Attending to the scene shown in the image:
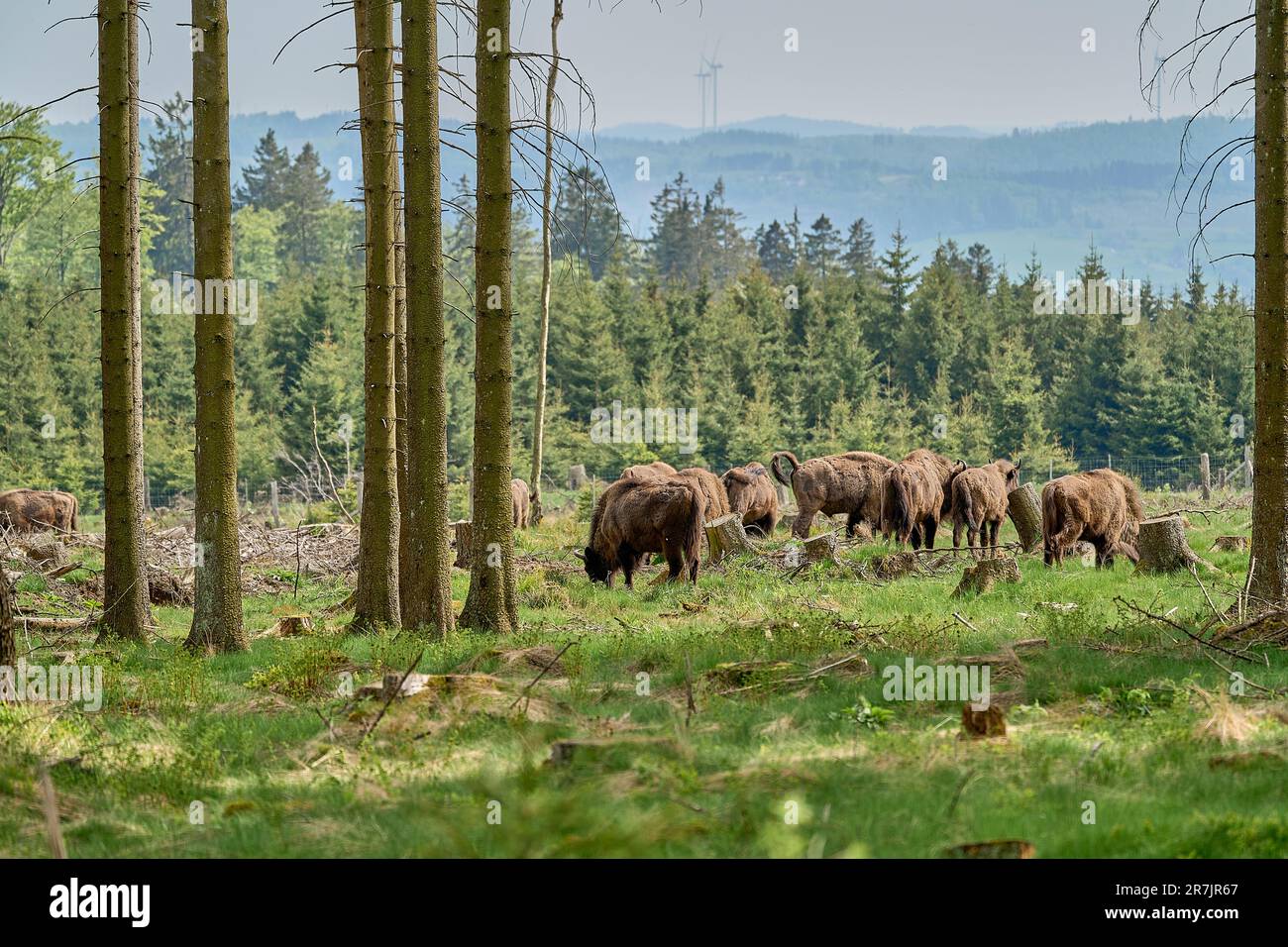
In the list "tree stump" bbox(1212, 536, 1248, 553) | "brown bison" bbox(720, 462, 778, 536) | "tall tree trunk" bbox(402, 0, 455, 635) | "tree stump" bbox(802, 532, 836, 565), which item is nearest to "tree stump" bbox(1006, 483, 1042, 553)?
"tree stump" bbox(1212, 536, 1248, 553)

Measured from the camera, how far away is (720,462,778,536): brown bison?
2548 cm

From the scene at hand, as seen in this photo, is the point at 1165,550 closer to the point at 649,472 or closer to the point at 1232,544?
the point at 1232,544

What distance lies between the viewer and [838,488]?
25438 millimetres

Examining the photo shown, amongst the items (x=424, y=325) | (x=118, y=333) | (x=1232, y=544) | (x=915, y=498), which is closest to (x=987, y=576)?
(x=1232, y=544)

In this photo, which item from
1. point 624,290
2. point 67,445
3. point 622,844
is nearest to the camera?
point 622,844

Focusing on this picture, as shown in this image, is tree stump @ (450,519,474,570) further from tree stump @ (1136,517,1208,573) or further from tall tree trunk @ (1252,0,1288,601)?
tall tree trunk @ (1252,0,1288,601)

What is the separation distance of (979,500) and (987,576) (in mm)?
6505

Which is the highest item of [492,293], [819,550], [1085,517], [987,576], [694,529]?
[492,293]
